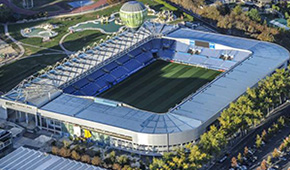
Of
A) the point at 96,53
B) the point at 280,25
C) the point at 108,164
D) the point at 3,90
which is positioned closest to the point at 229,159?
the point at 108,164

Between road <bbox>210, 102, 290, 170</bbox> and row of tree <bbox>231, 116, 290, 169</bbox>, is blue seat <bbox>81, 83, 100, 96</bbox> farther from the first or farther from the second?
row of tree <bbox>231, 116, 290, 169</bbox>

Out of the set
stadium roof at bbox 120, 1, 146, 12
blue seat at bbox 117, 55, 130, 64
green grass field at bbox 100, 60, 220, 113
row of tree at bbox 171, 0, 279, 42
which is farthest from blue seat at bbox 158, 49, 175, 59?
row of tree at bbox 171, 0, 279, 42

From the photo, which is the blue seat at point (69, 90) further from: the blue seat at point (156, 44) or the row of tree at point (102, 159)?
the blue seat at point (156, 44)

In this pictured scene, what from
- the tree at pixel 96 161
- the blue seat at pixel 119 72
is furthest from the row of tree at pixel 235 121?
the blue seat at pixel 119 72

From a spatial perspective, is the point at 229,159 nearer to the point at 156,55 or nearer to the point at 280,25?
the point at 156,55

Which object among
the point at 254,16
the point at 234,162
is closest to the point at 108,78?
the point at 234,162

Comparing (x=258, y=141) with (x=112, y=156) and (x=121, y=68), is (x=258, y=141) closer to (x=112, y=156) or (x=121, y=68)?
(x=112, y=156)

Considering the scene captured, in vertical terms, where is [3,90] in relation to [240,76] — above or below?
below
